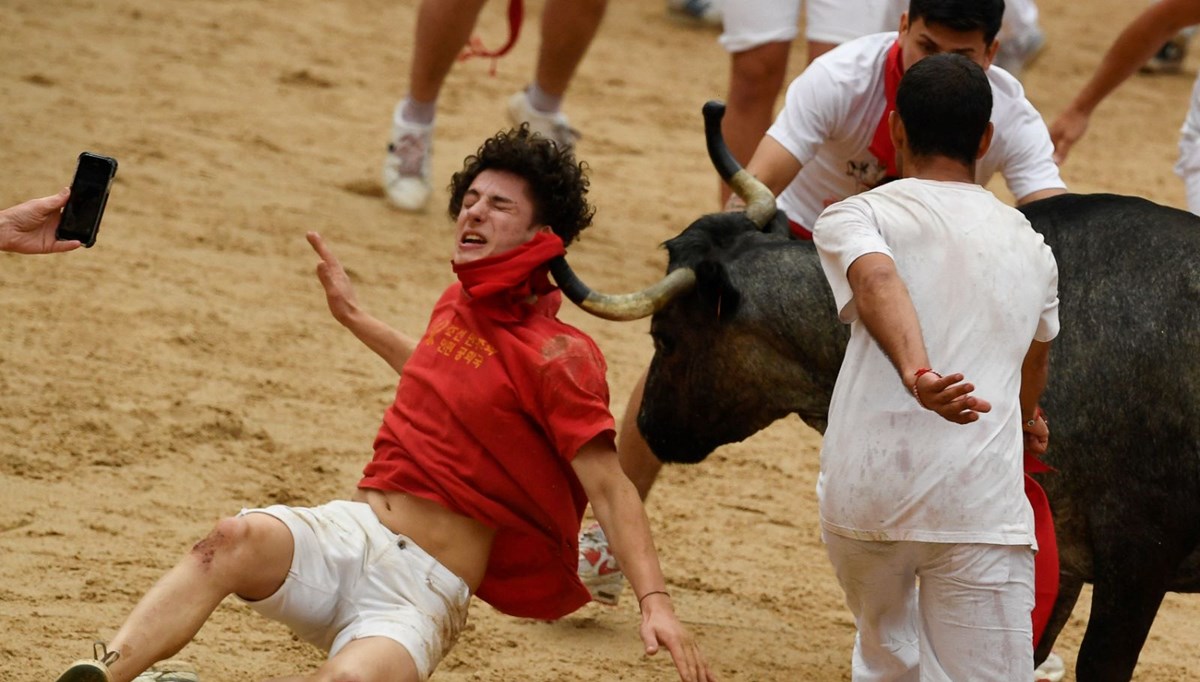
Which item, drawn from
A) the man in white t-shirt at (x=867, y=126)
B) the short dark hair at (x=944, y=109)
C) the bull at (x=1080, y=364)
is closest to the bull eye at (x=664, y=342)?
the bull at (x=1080, y=364)

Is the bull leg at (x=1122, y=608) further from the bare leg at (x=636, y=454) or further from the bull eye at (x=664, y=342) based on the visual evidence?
the bare leg at (x=636, y=454)

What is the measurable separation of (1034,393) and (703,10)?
1045cm

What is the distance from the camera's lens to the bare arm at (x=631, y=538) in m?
3.56

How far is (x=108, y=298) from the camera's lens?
6.89 metres

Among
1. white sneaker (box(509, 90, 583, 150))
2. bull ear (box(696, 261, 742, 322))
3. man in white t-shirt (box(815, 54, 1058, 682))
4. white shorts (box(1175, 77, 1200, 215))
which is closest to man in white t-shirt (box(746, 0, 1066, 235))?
bull ear (box(696, 261, 742, 322))

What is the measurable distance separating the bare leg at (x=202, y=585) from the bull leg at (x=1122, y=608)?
6.19 feet

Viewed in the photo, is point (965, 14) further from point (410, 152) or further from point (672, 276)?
point (410, 152)

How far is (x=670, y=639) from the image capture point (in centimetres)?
353

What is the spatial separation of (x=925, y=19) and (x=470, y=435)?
1.79 meters

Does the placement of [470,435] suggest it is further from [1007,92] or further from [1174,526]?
[1007,92]

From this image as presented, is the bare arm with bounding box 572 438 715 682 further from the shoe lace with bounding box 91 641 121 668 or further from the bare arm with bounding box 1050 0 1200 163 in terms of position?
the bare arm with bounding box 1050 0 1200 163

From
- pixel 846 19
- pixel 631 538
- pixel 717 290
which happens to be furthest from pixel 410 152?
pixel 631 538

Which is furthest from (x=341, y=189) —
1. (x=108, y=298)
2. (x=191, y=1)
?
(x=191, y=1)

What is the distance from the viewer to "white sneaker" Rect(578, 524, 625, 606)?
16.6ft
